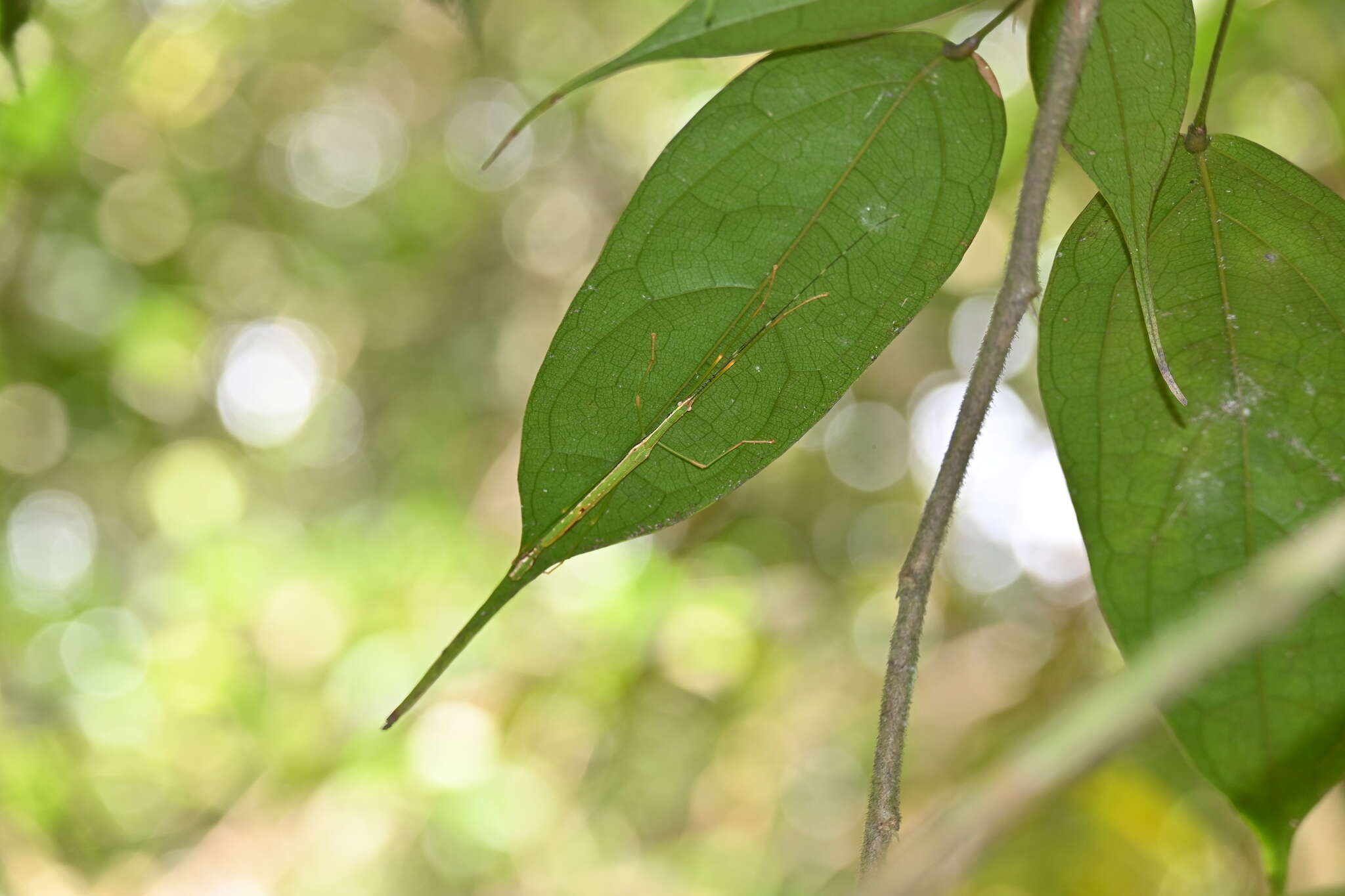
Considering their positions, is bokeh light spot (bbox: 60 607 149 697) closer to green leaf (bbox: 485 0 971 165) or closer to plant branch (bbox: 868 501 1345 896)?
green leaf (bbox: 485 0 971 165)

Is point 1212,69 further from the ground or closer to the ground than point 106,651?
further from the ground

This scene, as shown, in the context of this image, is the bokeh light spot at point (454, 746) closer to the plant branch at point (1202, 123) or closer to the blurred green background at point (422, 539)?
the blurred green background at point (422, 539)

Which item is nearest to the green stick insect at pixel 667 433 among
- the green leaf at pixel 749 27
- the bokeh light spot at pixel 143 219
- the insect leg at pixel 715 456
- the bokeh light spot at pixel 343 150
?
the insect leg at pixel 715 456

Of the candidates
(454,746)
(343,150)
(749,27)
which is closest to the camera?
(749,27)

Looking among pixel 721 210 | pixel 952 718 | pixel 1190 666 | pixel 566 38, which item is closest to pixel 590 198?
pixel 566 38

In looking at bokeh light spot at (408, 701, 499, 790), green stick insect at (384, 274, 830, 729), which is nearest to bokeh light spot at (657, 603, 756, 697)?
bokeh light spot at (408, 701, 499, 790)

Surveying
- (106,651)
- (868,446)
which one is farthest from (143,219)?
(868,446)

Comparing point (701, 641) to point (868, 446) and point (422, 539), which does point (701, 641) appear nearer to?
point (422, 539)
